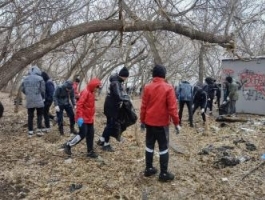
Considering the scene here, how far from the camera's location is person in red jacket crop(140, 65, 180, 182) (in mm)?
6453

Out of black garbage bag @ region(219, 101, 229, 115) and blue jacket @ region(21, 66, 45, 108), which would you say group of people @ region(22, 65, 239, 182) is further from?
black garbage bag @ region(219, 101, 229, 115)

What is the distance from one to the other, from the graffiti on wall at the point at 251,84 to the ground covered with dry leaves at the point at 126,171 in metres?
7.03

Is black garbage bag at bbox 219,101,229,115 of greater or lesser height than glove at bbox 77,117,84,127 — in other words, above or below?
below

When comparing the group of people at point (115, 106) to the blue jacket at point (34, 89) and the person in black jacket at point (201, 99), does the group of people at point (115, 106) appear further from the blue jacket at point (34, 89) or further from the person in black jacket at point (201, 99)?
the person in black jacket at point (201, 99)

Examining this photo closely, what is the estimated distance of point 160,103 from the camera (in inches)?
256

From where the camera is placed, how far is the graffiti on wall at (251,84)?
1722 cm

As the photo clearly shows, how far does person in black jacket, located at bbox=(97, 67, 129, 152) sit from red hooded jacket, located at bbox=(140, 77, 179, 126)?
1.63 m

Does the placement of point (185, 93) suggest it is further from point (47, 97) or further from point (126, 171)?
point (126, 171)

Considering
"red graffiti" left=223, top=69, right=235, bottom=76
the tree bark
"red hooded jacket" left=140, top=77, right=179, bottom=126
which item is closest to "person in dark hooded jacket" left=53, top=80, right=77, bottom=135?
the tree bark

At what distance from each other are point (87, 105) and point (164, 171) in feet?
7.15

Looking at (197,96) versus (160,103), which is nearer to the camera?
(160,103)

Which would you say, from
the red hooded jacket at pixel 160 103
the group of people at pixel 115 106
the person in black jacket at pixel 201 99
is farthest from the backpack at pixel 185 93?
the red hooded jacket at pixel 160 103

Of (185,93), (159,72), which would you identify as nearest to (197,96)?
(185,93)

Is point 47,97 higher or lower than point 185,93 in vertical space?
lower
